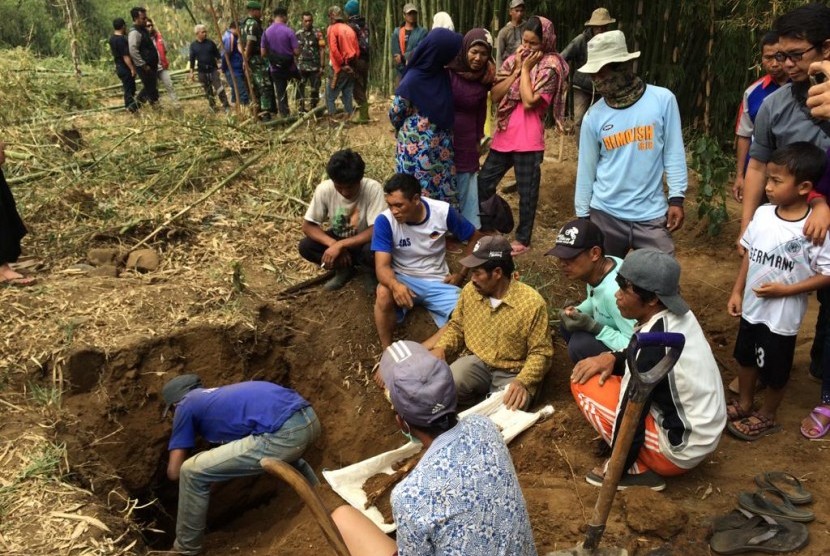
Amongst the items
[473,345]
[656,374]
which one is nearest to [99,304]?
[473,345]

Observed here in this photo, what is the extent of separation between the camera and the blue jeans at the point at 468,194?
4.60 m

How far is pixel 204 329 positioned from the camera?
4.04 meters

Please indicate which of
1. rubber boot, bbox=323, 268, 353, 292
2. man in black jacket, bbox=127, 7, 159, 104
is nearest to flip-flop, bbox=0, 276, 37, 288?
rubber boot, bbox=323, 268, 353, 292

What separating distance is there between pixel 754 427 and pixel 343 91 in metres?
6.91

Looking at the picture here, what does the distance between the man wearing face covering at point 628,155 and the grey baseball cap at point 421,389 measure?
201cm

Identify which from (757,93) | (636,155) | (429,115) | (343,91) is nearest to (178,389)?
→ (429,115)

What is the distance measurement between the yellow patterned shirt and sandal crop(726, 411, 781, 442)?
2.96 ft

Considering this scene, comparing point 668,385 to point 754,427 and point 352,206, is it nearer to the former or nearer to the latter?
point 754,427

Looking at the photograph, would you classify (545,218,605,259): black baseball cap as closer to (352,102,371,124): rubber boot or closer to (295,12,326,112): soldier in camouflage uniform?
(352,102,371,124): rubber boot

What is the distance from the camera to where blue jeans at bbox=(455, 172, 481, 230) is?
15.1 ft

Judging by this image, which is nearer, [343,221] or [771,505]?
[771,505]

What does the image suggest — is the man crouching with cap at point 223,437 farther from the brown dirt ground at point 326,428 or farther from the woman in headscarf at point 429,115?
the woman in headscarf at point 429,115

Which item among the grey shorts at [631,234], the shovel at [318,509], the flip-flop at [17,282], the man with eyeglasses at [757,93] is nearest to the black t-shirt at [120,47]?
the flip-flop at [17,282]

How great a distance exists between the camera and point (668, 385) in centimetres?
243
